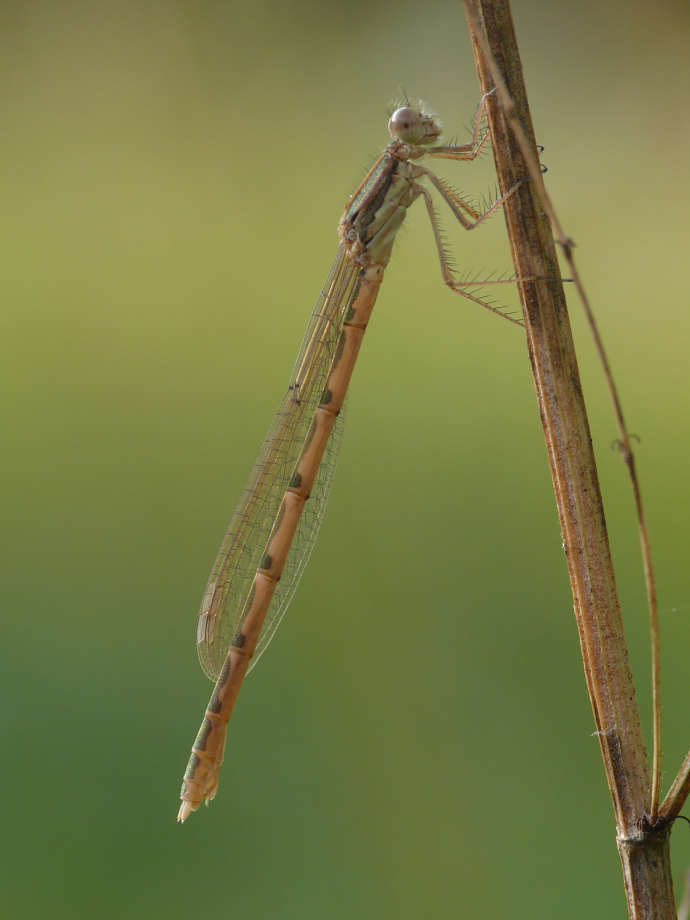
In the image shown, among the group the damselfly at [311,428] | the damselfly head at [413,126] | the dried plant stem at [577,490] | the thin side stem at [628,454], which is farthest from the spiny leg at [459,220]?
the thin side stem at [628,454]

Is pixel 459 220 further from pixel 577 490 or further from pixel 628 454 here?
pixel 628 454

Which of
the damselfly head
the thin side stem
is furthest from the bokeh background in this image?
the thin side stem

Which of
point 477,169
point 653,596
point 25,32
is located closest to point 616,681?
point 653,596

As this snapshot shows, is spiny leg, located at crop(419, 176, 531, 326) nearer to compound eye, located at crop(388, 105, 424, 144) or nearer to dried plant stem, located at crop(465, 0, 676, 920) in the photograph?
compound eye, located at crop(388, 105, 424, 144)

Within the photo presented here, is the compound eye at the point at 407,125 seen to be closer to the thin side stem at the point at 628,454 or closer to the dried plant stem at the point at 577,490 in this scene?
the dried plant stem at the point at 577,490

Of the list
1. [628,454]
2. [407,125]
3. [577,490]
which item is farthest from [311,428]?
[628,454]

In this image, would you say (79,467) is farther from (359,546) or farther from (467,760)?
(467,760)

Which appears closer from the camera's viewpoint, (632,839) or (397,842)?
(632,839)
